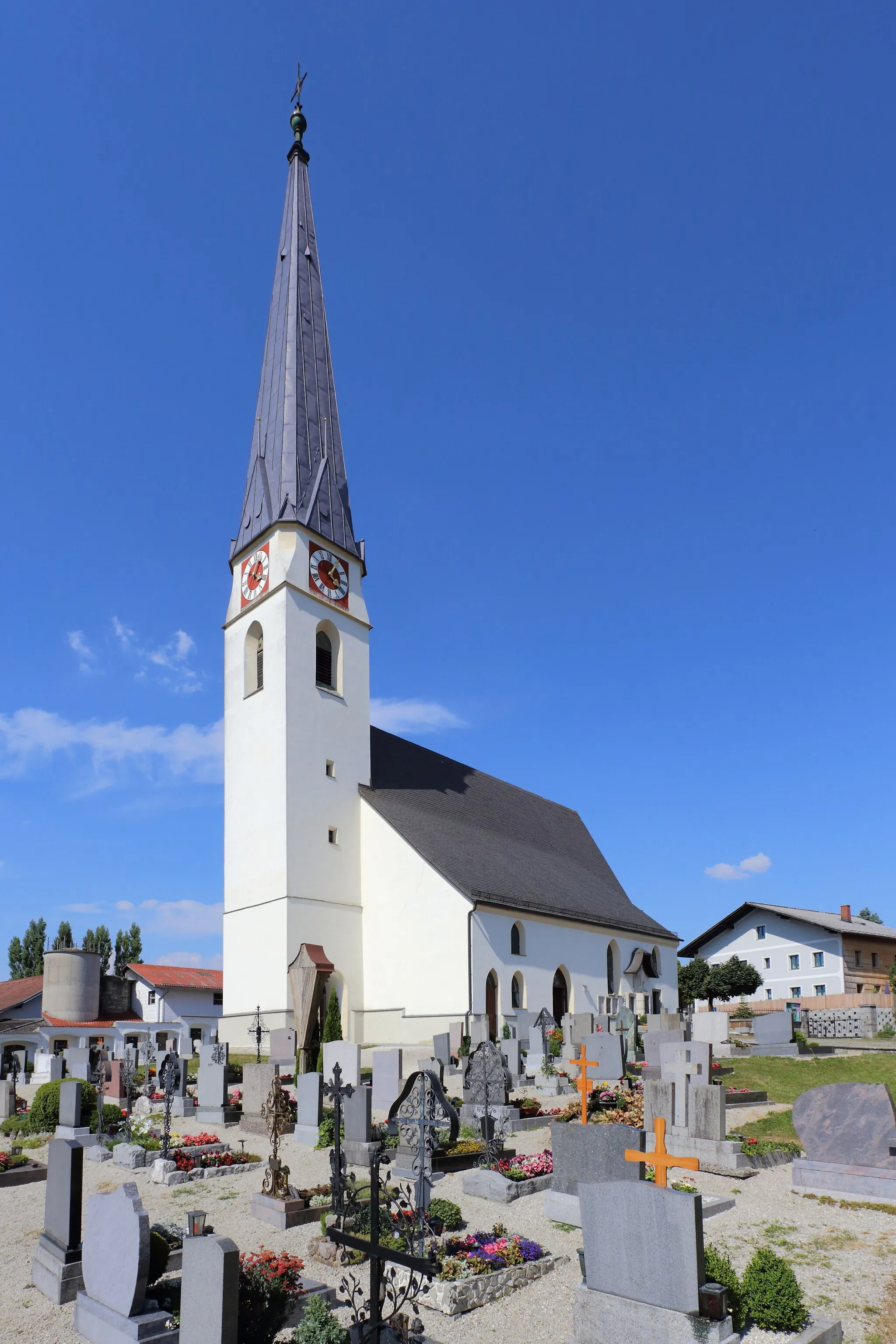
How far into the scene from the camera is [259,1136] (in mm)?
14656

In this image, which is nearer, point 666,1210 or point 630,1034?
point 666,1210

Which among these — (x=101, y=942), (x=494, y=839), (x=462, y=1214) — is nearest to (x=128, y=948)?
(x=101, y=942)

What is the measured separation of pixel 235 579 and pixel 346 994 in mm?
13749

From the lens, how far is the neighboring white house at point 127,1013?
121ft

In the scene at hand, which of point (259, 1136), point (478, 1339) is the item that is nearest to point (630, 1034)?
point (259, 1136)

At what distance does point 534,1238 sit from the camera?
8.92 meters

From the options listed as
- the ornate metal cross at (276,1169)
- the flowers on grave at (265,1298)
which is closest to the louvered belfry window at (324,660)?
the ornate metal cross at (276,1169)

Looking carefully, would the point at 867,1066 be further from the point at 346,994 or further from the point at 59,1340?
the point at 59,1340

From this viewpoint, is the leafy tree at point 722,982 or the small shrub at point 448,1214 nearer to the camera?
the small shrub at point 448,1214

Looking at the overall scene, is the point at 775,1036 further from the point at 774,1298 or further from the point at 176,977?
the point at 176,977

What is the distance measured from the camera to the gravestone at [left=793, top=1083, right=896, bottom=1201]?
394 inches

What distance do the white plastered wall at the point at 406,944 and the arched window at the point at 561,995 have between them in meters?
5.91

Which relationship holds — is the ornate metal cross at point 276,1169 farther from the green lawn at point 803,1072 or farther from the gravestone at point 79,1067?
the gravestone at point 79,1067

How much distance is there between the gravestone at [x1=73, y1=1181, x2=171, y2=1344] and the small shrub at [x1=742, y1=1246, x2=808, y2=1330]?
3986 mm
